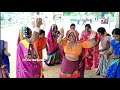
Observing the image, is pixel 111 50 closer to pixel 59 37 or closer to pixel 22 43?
pixel 59 37

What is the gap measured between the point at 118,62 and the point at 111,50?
0.16m

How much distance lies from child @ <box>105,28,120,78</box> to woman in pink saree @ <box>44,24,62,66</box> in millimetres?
559

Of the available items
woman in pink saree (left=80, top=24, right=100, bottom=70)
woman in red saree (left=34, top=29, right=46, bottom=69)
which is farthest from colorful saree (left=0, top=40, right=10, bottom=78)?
woman in pink saree (left=80, top=24, right=100, bottom=70)

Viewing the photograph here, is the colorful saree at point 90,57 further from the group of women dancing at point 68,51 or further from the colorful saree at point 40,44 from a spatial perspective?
the colorful saree at point 40,44

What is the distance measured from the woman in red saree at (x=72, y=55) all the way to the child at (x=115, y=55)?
22 centimetres

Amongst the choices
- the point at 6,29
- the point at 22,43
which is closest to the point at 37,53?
the point at 22,43

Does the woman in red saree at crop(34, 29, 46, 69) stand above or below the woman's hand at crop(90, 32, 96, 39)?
below

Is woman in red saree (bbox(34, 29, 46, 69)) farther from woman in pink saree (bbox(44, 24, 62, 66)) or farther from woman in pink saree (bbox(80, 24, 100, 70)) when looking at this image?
woman in pink saree (bbox(80, 24, 100, 70))

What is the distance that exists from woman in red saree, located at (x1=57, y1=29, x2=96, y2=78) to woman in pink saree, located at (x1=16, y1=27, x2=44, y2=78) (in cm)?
29

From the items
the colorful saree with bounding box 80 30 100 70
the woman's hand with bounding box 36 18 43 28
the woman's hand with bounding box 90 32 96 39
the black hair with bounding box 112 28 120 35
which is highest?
the woman's hand with bounding box 36 18 43 28

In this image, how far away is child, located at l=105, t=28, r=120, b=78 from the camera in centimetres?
346

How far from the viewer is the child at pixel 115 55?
11.4 feet

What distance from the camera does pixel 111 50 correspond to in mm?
3496

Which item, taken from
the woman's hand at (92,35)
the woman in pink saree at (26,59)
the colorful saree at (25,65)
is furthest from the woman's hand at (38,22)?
the woman's hand at (92,35)
